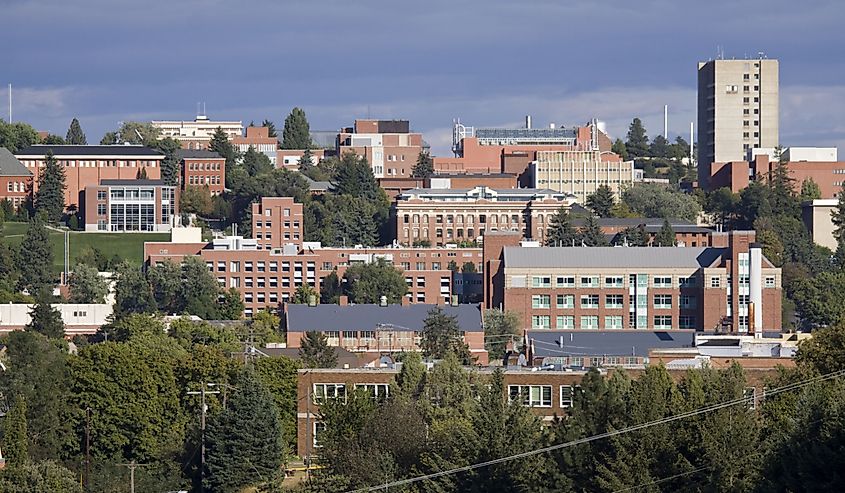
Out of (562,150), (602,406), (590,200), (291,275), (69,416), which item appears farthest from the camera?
(562,150)

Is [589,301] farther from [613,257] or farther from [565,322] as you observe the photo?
[613,257]

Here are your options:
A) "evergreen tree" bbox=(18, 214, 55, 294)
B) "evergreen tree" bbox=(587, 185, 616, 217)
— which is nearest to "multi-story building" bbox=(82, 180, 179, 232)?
"evergreen tree" bbox=(18, 214, 55, 294)

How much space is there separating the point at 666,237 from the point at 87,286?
1630 inches

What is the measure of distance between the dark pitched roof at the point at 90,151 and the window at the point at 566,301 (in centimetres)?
5610

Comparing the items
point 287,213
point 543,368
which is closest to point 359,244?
point 287,213

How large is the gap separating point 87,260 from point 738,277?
48.7 m

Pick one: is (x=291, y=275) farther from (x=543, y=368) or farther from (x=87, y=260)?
(x=543, y=368)

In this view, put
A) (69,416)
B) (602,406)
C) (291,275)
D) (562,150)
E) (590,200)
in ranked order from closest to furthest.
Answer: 1. (602,406)
2. (69,416)
3. (291,275)
4. (590,200)
5. (562,150)

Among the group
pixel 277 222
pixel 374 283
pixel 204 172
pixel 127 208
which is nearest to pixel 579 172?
pixel 204 172

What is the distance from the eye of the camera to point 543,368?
86.3m

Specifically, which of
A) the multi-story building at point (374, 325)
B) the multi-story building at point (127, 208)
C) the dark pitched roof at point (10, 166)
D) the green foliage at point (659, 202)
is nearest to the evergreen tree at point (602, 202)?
the green foliage at point (659, 202)

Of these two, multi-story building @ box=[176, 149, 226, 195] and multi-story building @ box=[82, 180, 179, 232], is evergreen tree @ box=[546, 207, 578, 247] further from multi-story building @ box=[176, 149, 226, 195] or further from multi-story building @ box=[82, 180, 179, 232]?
multi-story building @ box=[176, 149, 226, 195]

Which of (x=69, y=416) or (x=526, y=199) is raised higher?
(x=526, y=199)

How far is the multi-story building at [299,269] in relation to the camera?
148375 millimetres
